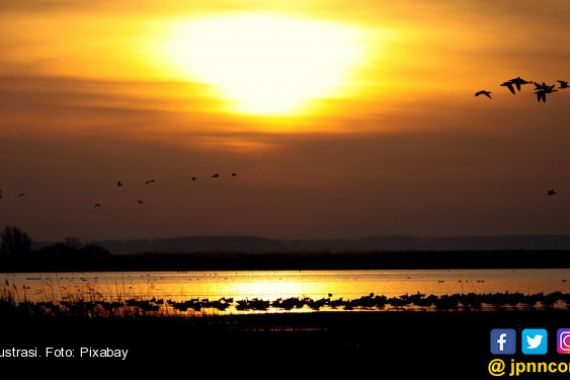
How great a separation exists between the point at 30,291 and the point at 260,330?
27.9m

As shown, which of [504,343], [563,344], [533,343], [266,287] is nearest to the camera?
[504,343]

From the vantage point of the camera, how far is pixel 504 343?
21.0 m

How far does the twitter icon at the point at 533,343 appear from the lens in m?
21.0

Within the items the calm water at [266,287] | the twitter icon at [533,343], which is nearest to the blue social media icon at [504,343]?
the twitter icon at [533,343]

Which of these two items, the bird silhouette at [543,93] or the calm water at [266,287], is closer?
the bird silhouette at [543,93]

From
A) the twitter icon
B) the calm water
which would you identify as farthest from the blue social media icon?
the calm water

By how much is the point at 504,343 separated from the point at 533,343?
0.59m

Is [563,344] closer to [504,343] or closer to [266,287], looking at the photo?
[504,343]

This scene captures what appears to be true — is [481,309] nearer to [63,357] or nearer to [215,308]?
[215,308]

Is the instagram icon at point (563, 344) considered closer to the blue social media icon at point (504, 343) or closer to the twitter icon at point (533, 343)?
the twitter icon at point (533, 343)

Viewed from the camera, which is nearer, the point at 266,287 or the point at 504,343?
the point at 504,343

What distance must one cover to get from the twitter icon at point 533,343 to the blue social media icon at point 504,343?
191 millimetres

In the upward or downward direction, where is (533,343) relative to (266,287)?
downward

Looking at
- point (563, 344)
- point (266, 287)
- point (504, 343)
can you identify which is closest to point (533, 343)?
point (504, 343)
